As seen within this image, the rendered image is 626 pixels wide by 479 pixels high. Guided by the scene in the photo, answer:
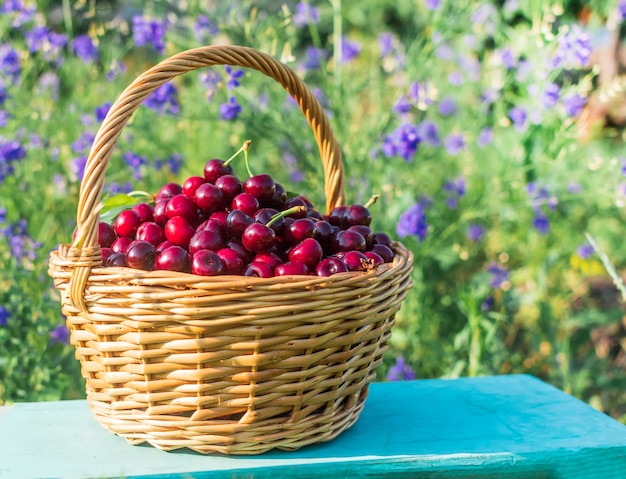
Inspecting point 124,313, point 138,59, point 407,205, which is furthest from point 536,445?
point 138,59

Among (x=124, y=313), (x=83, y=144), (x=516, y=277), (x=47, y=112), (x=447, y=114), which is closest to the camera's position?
(x=124, y=313)

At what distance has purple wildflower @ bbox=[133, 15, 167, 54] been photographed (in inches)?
95.9

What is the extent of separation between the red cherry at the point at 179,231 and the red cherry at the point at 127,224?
102 mm

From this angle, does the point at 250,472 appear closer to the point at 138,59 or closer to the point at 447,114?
the point at 447,114

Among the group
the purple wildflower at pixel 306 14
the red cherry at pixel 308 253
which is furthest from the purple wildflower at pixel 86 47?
the red cherry at pixel 308 253

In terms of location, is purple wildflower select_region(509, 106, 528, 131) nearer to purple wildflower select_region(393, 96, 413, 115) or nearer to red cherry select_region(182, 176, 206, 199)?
purple wildflower select_region(393, 96, 413, 115)

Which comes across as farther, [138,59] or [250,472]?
[138,59]

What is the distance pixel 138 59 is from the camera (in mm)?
4762

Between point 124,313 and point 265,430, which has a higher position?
point 124,313

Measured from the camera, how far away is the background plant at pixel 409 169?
7.24 ft

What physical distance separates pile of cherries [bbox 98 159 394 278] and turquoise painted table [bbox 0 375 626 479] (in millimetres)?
332

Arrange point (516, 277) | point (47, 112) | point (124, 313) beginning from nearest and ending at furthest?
point (124, 313)
point (47, 112)
point (516, 277)

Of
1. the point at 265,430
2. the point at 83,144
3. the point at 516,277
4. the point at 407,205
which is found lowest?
the point at 516,277

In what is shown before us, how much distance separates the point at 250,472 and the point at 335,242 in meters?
0.43
